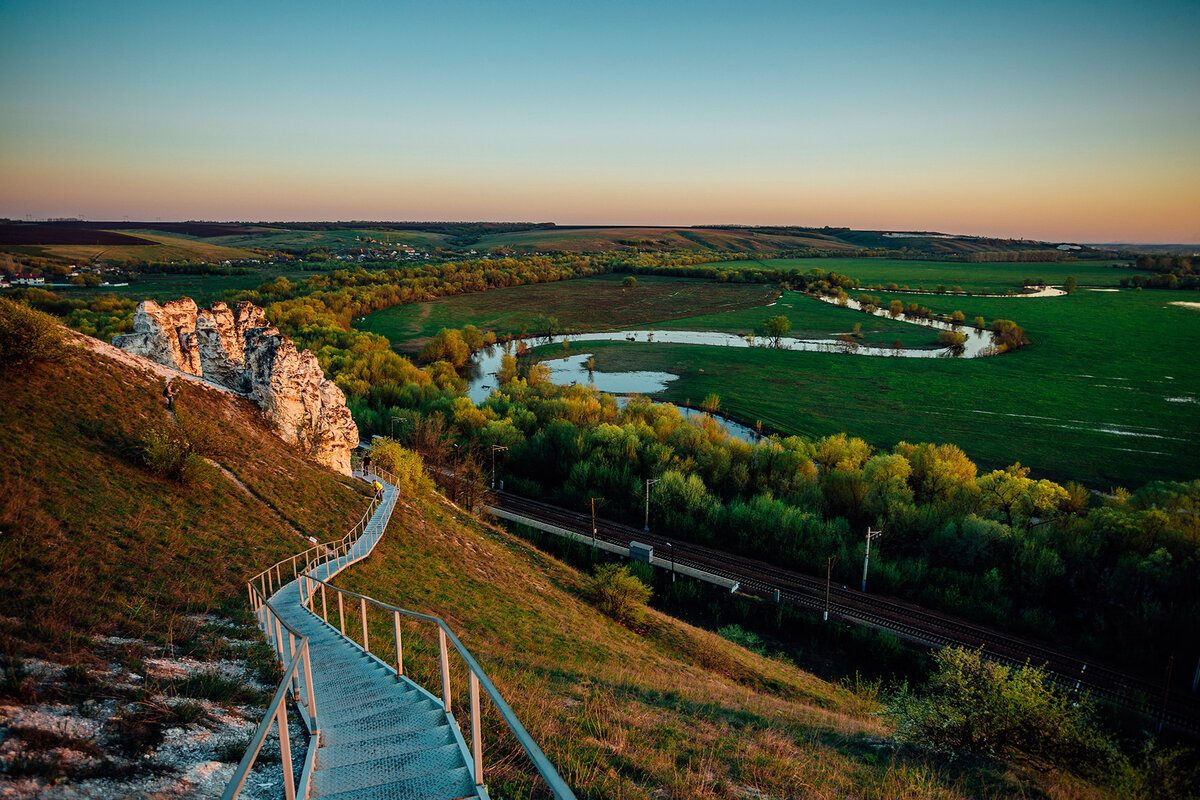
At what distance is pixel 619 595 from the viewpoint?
105ft

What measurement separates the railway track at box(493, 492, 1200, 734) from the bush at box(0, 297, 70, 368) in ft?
108

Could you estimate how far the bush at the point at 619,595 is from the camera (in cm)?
3152

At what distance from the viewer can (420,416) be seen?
6078cm

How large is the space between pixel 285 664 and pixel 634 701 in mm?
8066

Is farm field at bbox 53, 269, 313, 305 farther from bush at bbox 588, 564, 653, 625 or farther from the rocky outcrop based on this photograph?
bush at bbox 588, 564, 653, 625

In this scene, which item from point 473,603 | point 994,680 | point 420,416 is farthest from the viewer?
point 420,416

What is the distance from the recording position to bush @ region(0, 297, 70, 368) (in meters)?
21.3

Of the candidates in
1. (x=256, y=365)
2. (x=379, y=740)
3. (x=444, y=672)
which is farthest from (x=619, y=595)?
(x=444, y=672)

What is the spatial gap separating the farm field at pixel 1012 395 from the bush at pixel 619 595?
42.1 meters

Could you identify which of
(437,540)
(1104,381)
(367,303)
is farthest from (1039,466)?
(367,303)

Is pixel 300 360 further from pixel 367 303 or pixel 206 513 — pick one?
pixel 367 303

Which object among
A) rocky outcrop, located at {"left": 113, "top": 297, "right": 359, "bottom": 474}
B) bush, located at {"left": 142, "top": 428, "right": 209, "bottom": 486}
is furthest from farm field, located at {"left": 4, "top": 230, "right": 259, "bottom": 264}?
bush, located at {"left": 142, "top": 428, "right": 209, "bottom": 486}

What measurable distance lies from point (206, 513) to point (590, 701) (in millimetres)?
15432

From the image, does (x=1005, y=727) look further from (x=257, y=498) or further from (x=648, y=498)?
(x=648, y=498)
